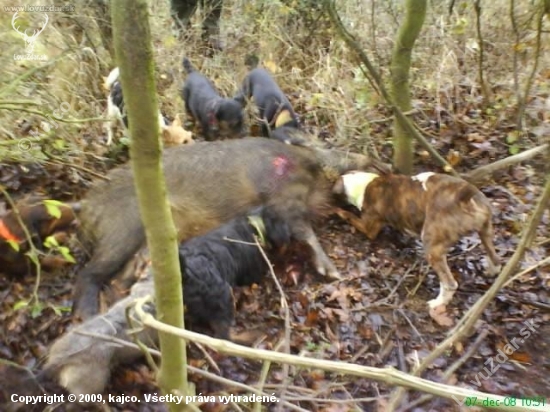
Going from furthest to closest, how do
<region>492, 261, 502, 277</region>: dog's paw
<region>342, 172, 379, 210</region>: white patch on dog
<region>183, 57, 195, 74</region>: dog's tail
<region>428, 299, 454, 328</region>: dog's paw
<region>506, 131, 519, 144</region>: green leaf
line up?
1. <region>183, 57, 195, 74</region>: dog's tail
2. <region>506, 131, 519, 144</region>: green leaf
3. <region>342, 172, 379, 210</region>: white patch on dog
4. <region>492, 261, 502, 277</region>: dog's paw
5. <region>428, 299, 454, 328</region>: dog's paw

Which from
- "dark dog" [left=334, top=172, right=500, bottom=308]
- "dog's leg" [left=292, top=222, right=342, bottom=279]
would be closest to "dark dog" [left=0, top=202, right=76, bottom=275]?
"dog's leg" [left=292, top=222, right=342, bottom=279]

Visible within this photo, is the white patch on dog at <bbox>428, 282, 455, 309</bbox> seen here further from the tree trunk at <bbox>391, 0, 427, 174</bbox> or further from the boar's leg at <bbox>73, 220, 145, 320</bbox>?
the boar's leg at <bbox>73, 220, 145, 320</bbox>

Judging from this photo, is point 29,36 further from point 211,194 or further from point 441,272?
point 441,272

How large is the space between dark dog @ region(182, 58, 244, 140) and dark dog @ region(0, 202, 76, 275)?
3003 mm

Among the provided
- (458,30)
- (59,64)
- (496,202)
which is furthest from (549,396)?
(59,64)

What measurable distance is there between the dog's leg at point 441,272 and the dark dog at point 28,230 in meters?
3.32

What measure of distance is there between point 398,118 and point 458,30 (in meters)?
3.15

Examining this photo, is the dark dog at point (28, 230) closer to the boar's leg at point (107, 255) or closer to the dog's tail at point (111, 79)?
the boar's leg at point (107, 255)

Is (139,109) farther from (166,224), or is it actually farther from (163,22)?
(163,22)

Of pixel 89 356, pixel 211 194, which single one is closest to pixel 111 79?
pixel 211 194

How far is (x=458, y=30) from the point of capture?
26.1 ft

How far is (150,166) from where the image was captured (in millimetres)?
1826

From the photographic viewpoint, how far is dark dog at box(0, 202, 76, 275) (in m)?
4.55

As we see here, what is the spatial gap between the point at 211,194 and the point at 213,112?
2141 mm
